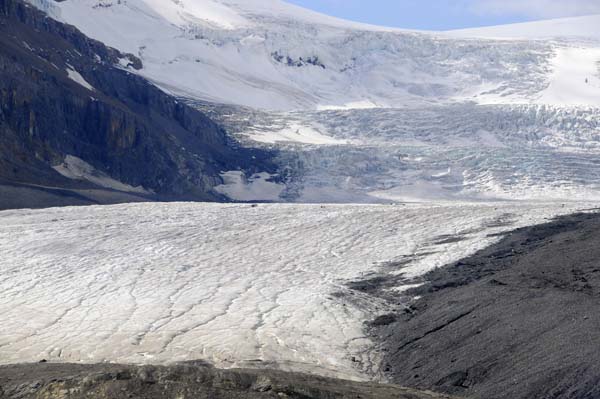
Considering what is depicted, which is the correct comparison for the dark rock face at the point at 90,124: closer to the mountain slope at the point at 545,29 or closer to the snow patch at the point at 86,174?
the snow patch at the point at 86,174

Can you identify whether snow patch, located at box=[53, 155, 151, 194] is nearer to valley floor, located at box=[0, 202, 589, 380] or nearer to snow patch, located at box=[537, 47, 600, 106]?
valley floor, located at box=[0, 202, 589, 380]

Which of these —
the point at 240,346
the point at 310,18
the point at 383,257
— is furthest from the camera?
the point at 310,18

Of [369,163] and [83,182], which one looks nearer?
[83,182]

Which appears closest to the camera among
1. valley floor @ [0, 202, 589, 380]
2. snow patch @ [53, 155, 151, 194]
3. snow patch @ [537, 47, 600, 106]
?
valley floor @ [0, 202, 589, 380]

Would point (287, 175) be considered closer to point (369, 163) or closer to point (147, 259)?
point (369, 163)

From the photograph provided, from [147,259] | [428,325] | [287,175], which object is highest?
[428,325]

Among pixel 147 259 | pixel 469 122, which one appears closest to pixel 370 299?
pixel 147 259

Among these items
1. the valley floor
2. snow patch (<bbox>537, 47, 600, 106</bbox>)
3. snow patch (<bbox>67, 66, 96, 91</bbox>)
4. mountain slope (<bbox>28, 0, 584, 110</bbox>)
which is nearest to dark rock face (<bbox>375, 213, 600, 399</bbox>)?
the valley floor
